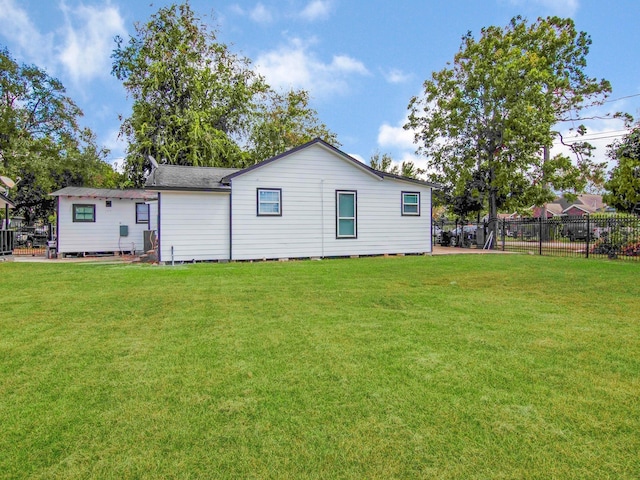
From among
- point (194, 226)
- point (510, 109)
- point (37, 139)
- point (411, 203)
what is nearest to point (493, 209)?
point (510, 109)

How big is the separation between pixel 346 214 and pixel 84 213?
1022 cm

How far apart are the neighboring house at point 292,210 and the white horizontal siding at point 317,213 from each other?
3cm

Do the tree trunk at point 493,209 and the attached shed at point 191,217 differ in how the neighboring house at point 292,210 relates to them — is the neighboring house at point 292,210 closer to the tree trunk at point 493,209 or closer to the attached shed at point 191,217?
the attached shed at point 191,217

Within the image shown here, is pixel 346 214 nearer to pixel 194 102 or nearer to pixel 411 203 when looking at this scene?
pixel 411 203

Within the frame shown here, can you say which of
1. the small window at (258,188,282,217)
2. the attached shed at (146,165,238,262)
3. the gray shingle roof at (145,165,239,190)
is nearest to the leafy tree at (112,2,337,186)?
the gray shingle roof at (145,165,239,190)

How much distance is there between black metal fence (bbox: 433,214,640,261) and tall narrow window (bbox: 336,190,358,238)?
7.29 metres

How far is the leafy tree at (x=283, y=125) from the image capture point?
2623 centimetres

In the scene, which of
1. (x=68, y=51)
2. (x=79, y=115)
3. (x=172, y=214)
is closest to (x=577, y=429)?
Result: (x=172, y=214)

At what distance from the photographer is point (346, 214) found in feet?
46.2

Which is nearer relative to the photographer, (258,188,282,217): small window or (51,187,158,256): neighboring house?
(258,188,282,217): small window

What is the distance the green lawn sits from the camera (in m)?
2.03

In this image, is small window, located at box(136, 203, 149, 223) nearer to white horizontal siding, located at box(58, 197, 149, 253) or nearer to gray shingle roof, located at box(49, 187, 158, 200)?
white horizontal siding, located at box(58, 197, 149, 253)

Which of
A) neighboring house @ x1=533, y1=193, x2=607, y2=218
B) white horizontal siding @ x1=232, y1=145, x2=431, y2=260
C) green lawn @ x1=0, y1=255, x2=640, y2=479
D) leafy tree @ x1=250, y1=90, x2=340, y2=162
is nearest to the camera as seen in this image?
green lawn @ x1=0, y1=255, x2=640, y2=479

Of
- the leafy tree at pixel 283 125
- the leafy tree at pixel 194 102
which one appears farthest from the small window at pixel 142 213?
the leafy tree at pixel 283 125
